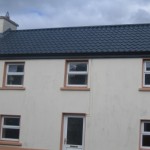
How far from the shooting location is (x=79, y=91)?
65.7 feet

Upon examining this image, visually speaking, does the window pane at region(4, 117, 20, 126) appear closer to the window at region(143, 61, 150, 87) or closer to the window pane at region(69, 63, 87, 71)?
the window pane at region(69, 63, 87, 71)

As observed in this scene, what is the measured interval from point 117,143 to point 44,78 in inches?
202

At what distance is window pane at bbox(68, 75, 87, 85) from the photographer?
20.4 metres

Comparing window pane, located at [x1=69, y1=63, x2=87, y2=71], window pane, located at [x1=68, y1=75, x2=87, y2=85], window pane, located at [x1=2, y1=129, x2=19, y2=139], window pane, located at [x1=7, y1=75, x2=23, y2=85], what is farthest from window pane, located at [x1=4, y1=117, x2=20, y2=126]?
window pane, located at [x1=69, y1=63, x2=87, y2=71]

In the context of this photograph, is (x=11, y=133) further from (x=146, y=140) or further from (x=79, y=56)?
(x=146, y=140)

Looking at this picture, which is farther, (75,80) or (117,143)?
(75,80)

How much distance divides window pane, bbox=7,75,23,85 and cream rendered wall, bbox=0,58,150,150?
0.51m

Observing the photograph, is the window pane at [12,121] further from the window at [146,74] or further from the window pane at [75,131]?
the window at [146,74]

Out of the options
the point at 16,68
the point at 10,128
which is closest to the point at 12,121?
the point at 10,128

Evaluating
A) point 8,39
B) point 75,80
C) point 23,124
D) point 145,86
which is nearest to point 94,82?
point 75,80

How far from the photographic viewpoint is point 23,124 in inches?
814

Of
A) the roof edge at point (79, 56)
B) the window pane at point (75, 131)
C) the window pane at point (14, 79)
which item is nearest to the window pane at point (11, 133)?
the window pane at point (14, 79)

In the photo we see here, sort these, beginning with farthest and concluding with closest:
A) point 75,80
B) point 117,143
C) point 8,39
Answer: point 8,39 → point 75,80 → point 117,143

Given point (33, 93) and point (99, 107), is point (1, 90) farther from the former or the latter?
point (99, 107)
